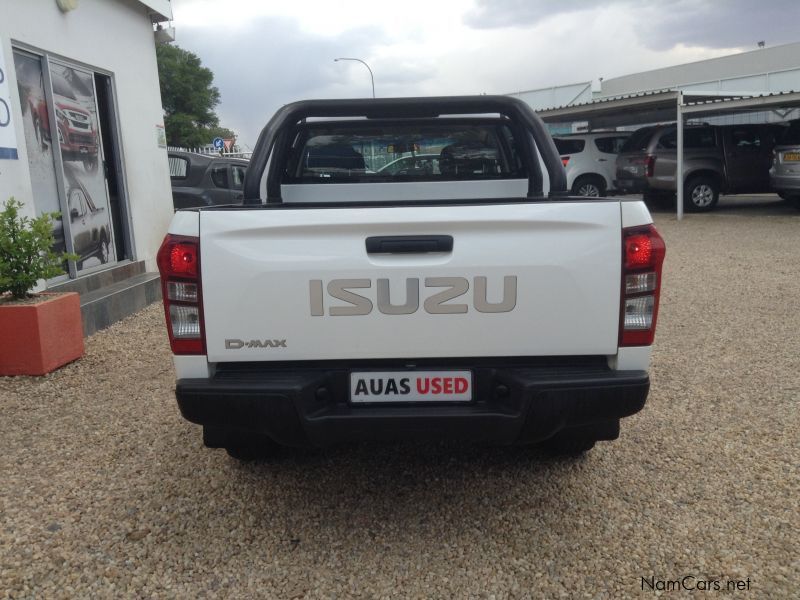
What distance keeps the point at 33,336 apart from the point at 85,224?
2.86 meters

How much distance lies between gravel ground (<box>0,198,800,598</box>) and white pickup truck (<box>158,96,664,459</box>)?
1.64 feet

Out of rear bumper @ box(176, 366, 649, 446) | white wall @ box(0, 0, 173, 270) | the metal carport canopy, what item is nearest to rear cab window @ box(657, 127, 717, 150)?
the metal carport canopy

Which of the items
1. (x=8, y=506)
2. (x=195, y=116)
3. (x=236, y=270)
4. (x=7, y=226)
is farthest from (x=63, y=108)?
(x=195, y=116)

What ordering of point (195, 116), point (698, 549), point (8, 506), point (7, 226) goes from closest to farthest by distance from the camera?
point (698, 549)
point (8, 506)
point (7, 226)
point (195, 116)

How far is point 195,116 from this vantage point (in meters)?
63.7

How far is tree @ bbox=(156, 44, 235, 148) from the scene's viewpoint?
200 ft

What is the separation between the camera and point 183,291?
8.45ft

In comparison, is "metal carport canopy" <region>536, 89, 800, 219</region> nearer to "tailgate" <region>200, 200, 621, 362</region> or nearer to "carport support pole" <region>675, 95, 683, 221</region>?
"carport support pole" <region>675, 95, 683, 221</region>

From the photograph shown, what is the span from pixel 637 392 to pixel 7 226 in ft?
→ 14.4

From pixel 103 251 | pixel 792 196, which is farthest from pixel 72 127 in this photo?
pixel 792 196

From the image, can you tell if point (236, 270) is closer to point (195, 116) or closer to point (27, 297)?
point (27, 297)

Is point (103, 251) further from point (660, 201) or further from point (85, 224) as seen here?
point (660, 201)

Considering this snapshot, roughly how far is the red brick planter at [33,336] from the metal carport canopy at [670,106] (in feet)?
40.9

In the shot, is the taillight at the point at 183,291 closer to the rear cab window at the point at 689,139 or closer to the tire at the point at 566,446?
the tire at the point at 566,446
